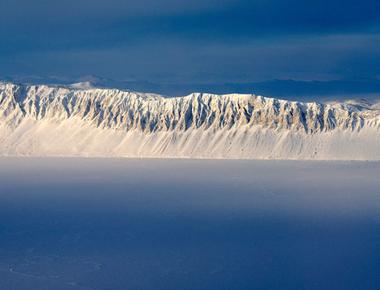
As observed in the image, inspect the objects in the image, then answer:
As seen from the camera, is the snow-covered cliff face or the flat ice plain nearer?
the flat ice plain

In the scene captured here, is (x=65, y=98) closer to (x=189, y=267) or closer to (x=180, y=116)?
(x=180, y=116)

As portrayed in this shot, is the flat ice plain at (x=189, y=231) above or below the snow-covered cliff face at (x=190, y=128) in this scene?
below

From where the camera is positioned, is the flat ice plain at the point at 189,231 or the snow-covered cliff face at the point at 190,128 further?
A: the snow-covered cliff face at the point at 190,128

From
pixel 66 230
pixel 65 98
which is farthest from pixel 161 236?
pixel 65 98

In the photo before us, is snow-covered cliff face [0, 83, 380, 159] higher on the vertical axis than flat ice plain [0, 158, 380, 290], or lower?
higher

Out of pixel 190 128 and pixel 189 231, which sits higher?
pixel 190 128
